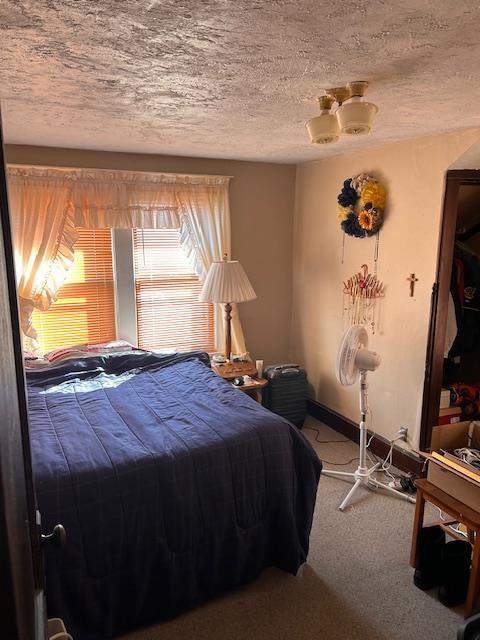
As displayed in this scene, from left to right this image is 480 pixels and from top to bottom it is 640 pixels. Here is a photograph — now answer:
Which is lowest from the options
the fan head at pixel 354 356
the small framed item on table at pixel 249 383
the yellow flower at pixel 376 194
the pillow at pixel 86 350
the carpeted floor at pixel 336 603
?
the carpeted floor at pixel 336 603

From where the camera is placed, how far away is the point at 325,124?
196cm

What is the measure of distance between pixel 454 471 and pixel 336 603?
0.83 metres

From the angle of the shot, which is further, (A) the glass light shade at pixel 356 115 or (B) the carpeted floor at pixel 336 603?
(B) the carpeted floor at pixel 336 603

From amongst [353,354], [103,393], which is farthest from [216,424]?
[353,354]

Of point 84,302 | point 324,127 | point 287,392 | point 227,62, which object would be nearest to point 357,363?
point 287,392

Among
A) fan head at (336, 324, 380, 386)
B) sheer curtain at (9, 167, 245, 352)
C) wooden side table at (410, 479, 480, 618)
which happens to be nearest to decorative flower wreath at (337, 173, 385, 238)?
fan head at (336, 324, 380, 386)

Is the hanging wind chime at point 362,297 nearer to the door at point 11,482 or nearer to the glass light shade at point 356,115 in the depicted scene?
the glass light shade at point 356,115

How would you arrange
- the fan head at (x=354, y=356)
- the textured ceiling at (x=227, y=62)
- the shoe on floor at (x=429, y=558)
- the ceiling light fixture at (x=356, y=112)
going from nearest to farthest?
1. the textured ceiling at (x=227, y=62)
2. the ceiling light fixture at (x=356, y=112)
3. the shoe on floor at (x=429, y=558)
4. the fan head at (x=354, y=356)

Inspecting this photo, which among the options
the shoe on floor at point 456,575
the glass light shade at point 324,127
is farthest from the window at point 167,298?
the shoe on floor at point 456,575

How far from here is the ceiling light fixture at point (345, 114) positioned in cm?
181

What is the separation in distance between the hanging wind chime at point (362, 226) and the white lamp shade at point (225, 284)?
866 mm

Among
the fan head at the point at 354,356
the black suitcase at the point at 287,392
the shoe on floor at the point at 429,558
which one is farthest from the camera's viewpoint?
the black suitcase at the point at 287,392

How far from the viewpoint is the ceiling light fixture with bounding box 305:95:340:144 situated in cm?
195

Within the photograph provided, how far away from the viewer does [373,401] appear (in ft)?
11.7
